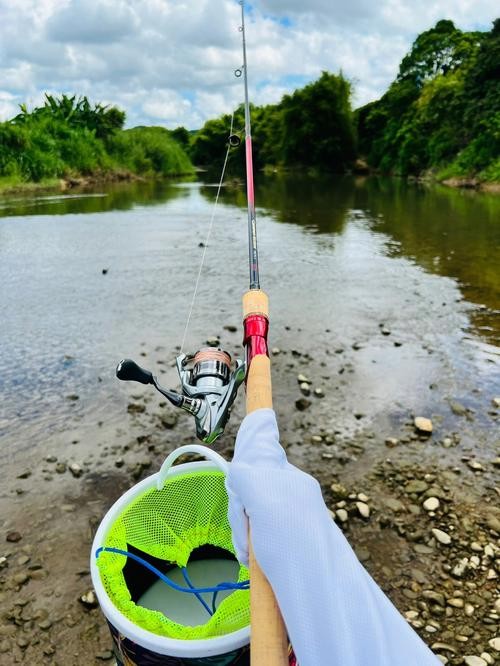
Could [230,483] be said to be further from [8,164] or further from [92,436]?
[8,164]

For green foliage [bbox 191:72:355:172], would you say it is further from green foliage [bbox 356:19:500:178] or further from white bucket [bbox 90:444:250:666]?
white bucket [bbox 90:444:250:666]

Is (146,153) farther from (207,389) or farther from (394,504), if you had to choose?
(207,389)

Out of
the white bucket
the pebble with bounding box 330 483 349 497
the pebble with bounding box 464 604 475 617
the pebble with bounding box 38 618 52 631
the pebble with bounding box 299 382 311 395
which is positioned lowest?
the pebble with bounding box 464 604 475 617

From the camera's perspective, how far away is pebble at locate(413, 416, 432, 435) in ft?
Result: 11.8

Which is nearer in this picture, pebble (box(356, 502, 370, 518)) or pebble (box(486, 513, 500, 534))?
pebble (box(486, 513, 500, 534))

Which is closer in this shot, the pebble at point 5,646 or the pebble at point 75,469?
the pebble at point 5,646

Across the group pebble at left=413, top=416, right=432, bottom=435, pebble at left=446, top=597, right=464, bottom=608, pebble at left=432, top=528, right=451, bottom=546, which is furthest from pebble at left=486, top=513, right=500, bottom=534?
pebble at left=413, top=416, right=432, bottom=435

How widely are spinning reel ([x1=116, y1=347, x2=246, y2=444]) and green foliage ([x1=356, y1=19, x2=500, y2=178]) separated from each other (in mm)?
26727

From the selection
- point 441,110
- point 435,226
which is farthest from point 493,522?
point 441,110

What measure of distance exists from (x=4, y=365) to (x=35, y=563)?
270cm

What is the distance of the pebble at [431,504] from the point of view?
281 cm

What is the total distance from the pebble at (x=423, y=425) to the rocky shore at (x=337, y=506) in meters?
0.01

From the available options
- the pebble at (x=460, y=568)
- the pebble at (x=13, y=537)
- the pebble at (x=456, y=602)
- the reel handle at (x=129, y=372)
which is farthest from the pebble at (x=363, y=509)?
the pebble at (x=13, y=537)

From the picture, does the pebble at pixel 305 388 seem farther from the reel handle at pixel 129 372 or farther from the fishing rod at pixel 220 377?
the reel handle at pixel 129 372
